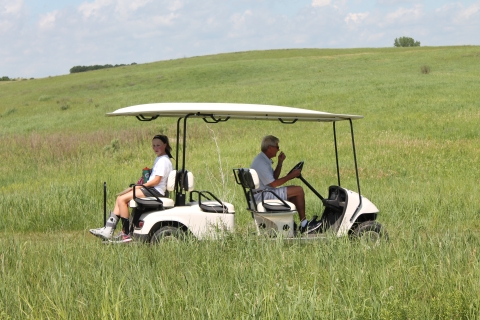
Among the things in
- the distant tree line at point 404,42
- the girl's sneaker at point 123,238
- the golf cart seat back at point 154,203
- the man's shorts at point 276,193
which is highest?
the distant tree line at point 404,42

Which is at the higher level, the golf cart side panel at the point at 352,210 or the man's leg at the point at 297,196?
the man's leg at the point at 297,196

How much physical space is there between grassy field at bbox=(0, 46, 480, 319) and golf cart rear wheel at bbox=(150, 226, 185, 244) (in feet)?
1.29

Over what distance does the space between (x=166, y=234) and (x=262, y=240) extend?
4.68 ft

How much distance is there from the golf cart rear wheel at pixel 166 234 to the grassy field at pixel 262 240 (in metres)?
0.39

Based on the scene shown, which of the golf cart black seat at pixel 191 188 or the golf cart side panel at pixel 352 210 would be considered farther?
the golf cart side panel at pixel 352 210

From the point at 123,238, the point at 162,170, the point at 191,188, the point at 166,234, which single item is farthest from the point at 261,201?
the point at 123,238

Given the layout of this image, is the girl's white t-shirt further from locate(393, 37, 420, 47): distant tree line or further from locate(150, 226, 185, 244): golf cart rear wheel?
locate(393, 37, 420, 47): distant tree line

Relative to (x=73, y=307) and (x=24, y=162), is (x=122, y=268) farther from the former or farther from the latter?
(x=24, y=162)

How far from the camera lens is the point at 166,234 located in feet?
26.2

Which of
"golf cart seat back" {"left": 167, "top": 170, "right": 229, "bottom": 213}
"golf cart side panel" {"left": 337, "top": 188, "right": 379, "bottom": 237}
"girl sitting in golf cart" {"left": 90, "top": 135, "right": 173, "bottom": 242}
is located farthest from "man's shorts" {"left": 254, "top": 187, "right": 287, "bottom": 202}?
"girl sitting in golf cart" {"left": 90, "top": 135, "right": 173, "bottom": 242}

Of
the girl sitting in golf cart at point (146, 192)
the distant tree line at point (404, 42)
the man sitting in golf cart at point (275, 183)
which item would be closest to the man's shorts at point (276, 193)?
the man sitting in golf cart at point (275, 183)

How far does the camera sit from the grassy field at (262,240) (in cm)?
512

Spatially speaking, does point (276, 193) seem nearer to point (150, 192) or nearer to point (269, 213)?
point (269, 213)

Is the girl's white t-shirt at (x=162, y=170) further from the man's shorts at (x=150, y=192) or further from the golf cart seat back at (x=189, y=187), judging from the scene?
the golf cart seat back at (x=189, y=187)
